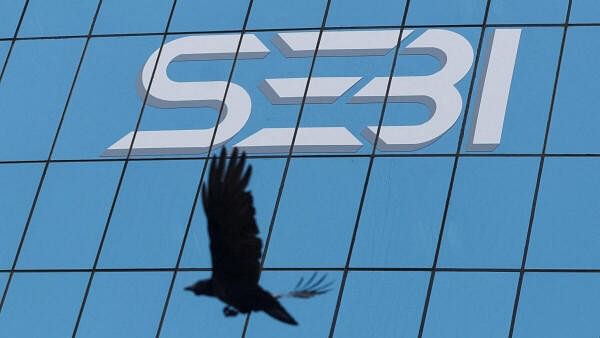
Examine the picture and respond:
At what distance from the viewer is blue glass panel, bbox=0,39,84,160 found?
31.5 meters

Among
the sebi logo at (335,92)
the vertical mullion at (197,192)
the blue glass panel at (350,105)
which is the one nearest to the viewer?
the vertical mullion at (197,192)

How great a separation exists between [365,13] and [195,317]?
19.1 feet

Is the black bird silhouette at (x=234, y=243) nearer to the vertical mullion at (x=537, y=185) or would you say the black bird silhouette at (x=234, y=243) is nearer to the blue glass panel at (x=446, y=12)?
the vertical mullion at (x=537, y=185)

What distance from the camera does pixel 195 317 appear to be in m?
28.4

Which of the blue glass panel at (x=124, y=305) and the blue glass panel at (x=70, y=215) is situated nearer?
the blue glass panel at (x=124, y=305)

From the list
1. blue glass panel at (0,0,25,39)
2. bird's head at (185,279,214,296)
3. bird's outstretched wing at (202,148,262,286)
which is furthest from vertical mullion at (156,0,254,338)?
bird's outstretched wing at (202,148,262,286)

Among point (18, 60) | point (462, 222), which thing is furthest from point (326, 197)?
point (18, 60)

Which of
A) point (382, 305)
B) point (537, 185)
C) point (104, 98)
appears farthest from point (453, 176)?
point (104, 98)

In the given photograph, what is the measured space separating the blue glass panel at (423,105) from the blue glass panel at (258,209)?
4.97ft

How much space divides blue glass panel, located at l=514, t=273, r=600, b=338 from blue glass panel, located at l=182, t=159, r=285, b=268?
3651mm

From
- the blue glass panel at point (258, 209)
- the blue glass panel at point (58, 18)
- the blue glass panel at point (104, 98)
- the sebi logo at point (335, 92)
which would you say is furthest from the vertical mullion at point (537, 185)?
the blue glass panel at point (58, 18)

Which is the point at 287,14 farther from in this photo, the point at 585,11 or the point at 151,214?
the point at 585,11

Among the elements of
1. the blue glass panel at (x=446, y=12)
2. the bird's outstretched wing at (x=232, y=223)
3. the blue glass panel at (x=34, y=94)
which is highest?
the blue glass panel at (x=446, y=12)

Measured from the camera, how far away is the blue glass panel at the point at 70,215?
29688 millimetres
